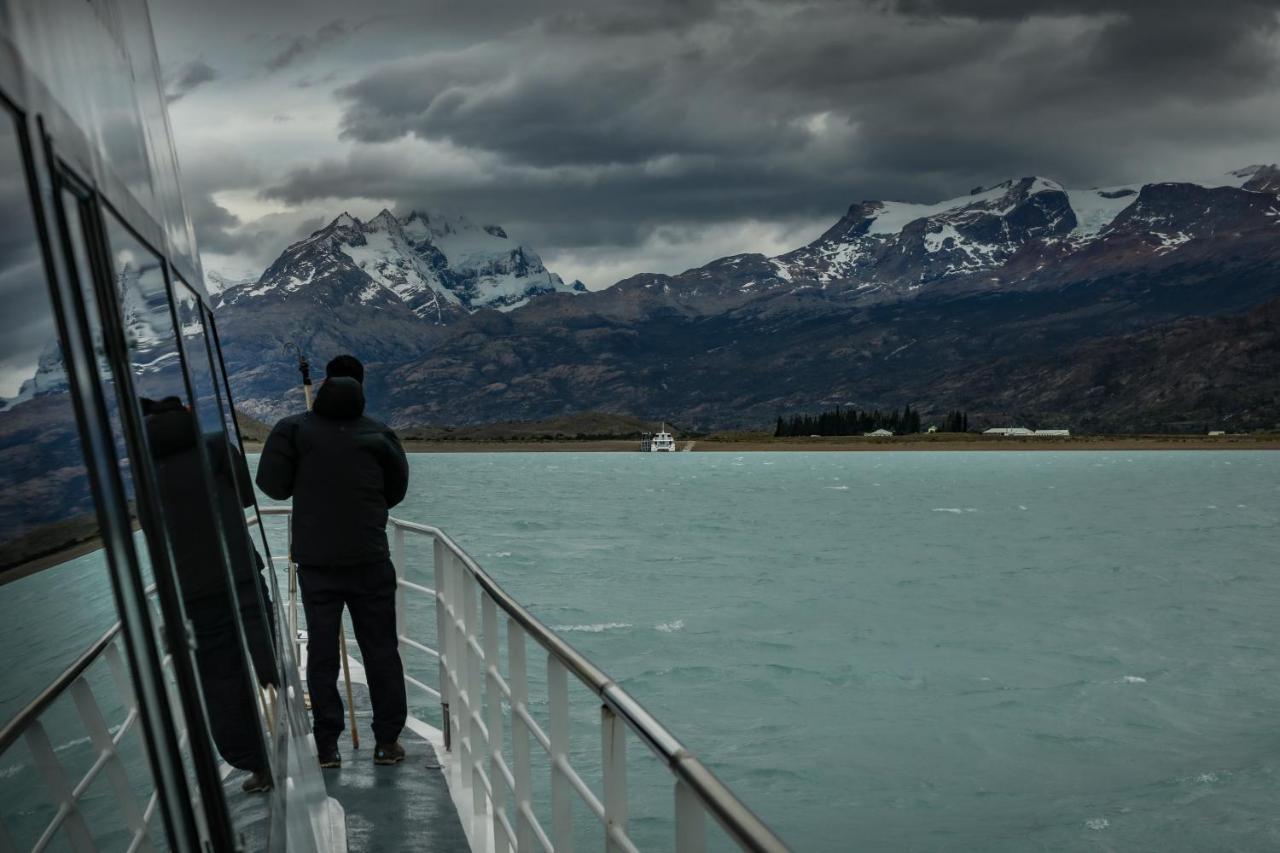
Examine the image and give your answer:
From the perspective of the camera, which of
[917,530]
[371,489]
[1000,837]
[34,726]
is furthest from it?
[917,530]

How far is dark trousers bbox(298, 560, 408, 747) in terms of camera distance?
232 inches

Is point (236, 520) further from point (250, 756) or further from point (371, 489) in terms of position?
point (371, 489)

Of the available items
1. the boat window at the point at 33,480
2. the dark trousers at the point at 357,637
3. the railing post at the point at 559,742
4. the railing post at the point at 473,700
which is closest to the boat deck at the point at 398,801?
the railing post at the point at 473,700

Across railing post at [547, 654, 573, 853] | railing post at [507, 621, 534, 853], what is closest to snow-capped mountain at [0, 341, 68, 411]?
railing post at [547, 654, 573, 853]

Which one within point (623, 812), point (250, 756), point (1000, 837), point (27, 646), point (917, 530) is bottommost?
point (917, 530)

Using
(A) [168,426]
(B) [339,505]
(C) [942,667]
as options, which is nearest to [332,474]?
(B) [339,505]

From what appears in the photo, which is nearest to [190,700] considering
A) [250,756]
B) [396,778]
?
[250,756]

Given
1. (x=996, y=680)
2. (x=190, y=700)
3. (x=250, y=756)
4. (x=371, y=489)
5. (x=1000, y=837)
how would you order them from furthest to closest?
1. (x=996, y=680)
2. (x=1000, y=837)
3. (x=371, y=489)
4. (x=250, y=756)
5. (x=190, y=700)

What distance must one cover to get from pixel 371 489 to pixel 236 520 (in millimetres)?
2834

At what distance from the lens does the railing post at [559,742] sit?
3.17 meters

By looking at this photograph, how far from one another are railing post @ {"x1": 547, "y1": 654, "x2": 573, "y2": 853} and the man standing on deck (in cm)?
236

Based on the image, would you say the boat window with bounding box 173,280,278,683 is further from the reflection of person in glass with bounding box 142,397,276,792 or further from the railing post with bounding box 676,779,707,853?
the railing post with bounding box 676,779,707,853

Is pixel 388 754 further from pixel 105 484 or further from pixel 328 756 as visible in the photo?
pixel 105 484

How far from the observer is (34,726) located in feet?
3.94
